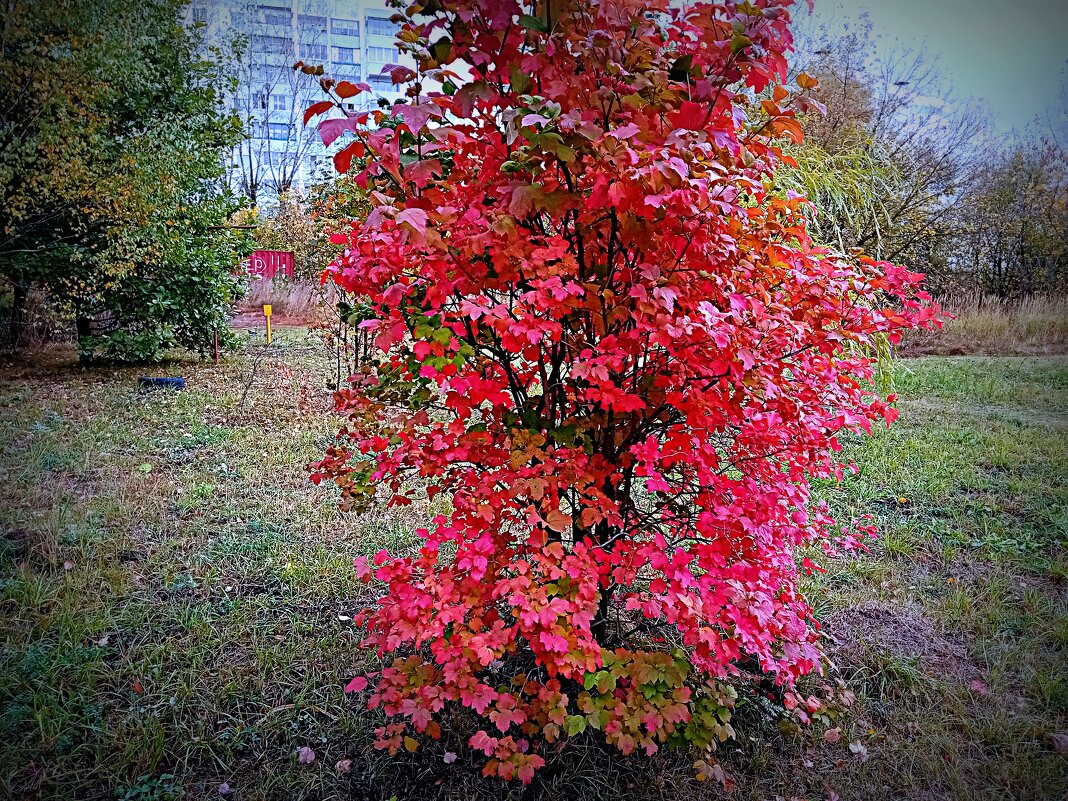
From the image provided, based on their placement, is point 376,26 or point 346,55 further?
point 346,55

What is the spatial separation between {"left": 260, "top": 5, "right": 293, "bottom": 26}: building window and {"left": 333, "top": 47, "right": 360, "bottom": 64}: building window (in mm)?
836

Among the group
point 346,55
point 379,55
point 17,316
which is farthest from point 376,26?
point 17,316

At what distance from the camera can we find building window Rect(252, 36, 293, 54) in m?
4.38

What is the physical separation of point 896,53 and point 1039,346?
2.94 m

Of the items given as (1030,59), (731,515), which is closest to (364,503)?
(731,515)

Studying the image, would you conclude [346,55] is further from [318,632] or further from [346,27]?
[318,632]

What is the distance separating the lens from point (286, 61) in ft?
16.2

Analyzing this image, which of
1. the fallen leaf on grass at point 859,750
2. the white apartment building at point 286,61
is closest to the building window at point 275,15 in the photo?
the white apartment building at point 286,61

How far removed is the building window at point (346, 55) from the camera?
10.8 feet

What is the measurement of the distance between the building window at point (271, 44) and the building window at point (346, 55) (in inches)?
50.3

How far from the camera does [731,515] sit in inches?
52.1

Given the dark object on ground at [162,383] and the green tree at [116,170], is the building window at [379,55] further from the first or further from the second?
the dark object on ground at [162,383]

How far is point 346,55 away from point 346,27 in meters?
0.19

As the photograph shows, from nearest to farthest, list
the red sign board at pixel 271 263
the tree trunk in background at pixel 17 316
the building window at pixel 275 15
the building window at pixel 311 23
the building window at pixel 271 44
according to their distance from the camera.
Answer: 1. the building window at pixel 311 23
2. the building window at pixel 275 15
3. the building window at pixel 271 44
4. the tree trunk in background at pixel 17 316
5. the red sign board at pixel 271 263
